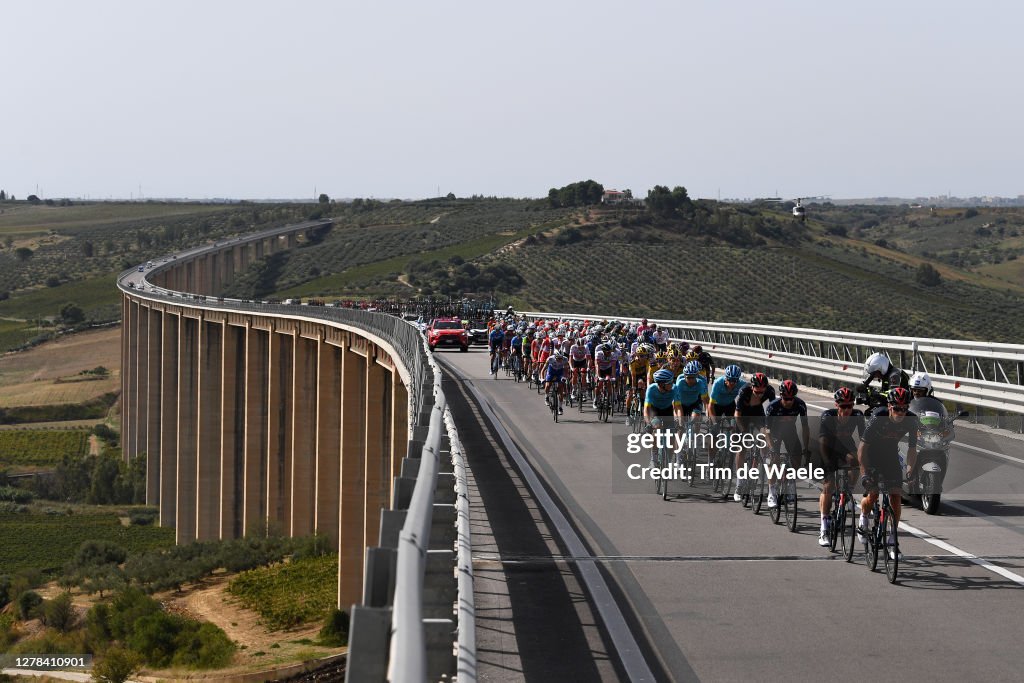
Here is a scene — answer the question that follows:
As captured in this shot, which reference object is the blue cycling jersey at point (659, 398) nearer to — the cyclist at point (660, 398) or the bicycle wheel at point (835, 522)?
the cyclist at point (660, 398)

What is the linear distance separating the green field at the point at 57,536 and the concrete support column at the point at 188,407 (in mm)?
2333

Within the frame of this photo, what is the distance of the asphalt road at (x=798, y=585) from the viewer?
320 inches

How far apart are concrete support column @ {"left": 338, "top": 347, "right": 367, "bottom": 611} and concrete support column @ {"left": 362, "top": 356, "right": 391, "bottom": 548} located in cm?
85

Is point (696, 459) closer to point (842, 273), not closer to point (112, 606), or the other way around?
point (112, 606)

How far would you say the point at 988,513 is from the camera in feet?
46.2

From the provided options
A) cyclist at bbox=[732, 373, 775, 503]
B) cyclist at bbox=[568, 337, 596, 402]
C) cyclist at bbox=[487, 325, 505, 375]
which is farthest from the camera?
cyclist at bbox=[487, 325, 505, 375]

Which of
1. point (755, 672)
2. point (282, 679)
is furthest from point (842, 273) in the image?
point (755, 672)

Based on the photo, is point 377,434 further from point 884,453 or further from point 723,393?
point 884,453

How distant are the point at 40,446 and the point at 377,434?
47.9 m

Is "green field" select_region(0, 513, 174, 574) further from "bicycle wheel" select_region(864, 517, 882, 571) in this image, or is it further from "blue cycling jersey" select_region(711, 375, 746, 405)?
"bicycle wheel" select_region(864, 517, 882, 571)

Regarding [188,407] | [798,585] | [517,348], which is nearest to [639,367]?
[798,585]

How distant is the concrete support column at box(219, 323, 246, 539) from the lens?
218 ft

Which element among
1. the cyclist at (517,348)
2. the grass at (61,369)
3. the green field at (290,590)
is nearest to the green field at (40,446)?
the grass at (61,369)

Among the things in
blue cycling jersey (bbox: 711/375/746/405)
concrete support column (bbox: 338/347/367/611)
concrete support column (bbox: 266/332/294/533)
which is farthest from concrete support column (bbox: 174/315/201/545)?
blue cycling jersey (bbox: 711/375/746/405)
